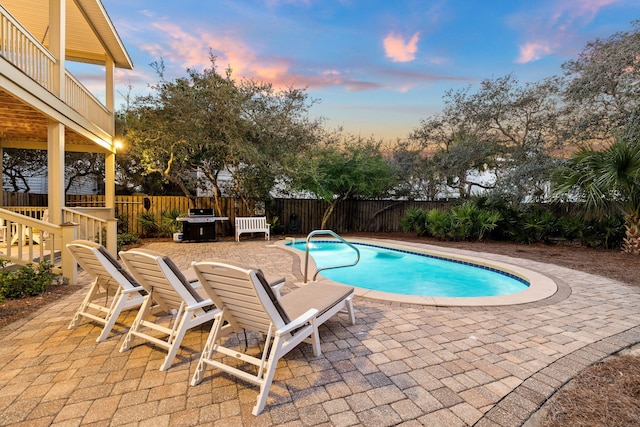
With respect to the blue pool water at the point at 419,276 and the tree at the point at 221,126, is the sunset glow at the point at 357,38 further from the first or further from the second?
the blue pool water at the point at 419,276

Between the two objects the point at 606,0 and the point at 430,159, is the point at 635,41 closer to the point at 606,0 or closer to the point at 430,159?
the point at 606,0

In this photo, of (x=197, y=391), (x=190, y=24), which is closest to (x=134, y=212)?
(x=190, y=24)

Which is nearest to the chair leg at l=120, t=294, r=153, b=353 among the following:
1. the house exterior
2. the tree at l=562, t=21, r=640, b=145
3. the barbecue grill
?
the house exterior

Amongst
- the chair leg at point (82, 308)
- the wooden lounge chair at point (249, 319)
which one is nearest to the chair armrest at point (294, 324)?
the wooden lounge chair at point (249, 319)

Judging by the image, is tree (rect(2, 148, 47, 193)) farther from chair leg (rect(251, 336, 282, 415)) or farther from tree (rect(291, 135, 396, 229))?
chair leg (rect(251, 336, 282, 415))

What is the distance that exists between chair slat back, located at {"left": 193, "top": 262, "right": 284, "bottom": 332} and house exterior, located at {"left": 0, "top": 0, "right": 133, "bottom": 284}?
424cm

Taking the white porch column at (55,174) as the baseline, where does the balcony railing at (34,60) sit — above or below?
above

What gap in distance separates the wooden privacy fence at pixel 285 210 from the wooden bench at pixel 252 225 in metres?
0.87

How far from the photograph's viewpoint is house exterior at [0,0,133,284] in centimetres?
482

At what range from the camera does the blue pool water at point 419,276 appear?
6.28 metres

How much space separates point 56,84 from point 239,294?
6.60 metres

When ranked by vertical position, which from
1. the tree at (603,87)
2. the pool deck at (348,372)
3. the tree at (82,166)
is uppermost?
the tree at (603,87)

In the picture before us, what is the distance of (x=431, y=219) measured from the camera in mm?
11648

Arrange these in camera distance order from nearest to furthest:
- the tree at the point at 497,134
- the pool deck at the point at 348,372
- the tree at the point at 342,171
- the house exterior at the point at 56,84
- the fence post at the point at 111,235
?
the pool deck at the point at 348,372 < the house exterior at the point at 56,84 < the fence post at the point at 111,235 < the tree at the point at 497,134 < the tree at the point at 342,171
